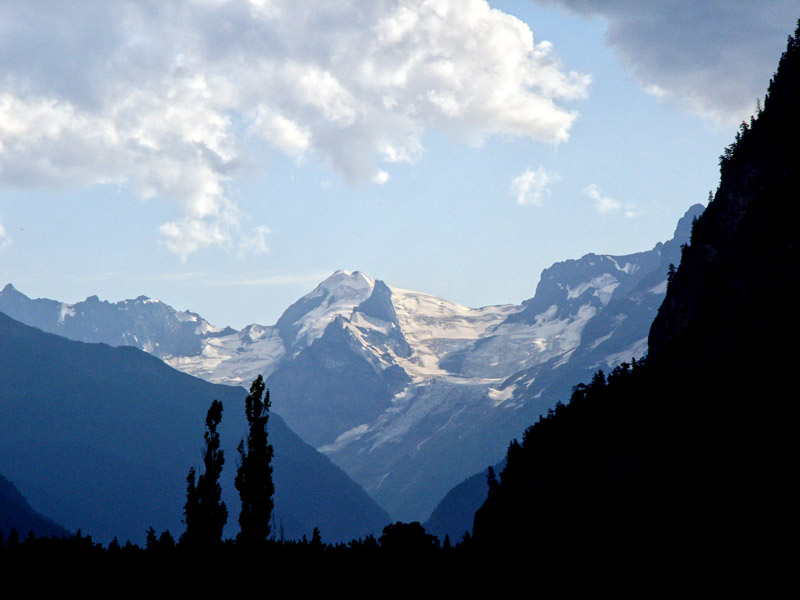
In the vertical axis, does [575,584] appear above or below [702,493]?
below

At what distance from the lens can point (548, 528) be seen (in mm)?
188625

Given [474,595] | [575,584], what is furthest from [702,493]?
[474,595]

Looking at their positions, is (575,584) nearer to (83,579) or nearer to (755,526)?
(755,526)

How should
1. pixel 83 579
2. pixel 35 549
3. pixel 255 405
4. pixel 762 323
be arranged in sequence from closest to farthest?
pixel 83 579
pixel 35 549
pixel 255 405
pixel 762 323

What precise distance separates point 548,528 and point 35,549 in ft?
308

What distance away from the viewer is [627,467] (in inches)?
7377

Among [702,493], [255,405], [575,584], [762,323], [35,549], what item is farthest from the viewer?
[762,323]

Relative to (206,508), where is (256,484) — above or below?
above

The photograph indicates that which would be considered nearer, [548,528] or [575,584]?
[575,584]

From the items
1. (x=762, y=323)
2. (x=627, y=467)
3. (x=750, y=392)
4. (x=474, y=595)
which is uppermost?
(x=762, y=323)

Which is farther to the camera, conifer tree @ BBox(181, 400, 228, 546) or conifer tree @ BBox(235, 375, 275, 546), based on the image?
conifer tree @ BBox(181, 400, 228, 546)

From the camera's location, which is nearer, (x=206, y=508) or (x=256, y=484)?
(x=206, y=508)

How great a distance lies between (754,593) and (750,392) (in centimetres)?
6660

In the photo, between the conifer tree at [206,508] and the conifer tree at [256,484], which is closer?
the conifer tree at [256,484]
